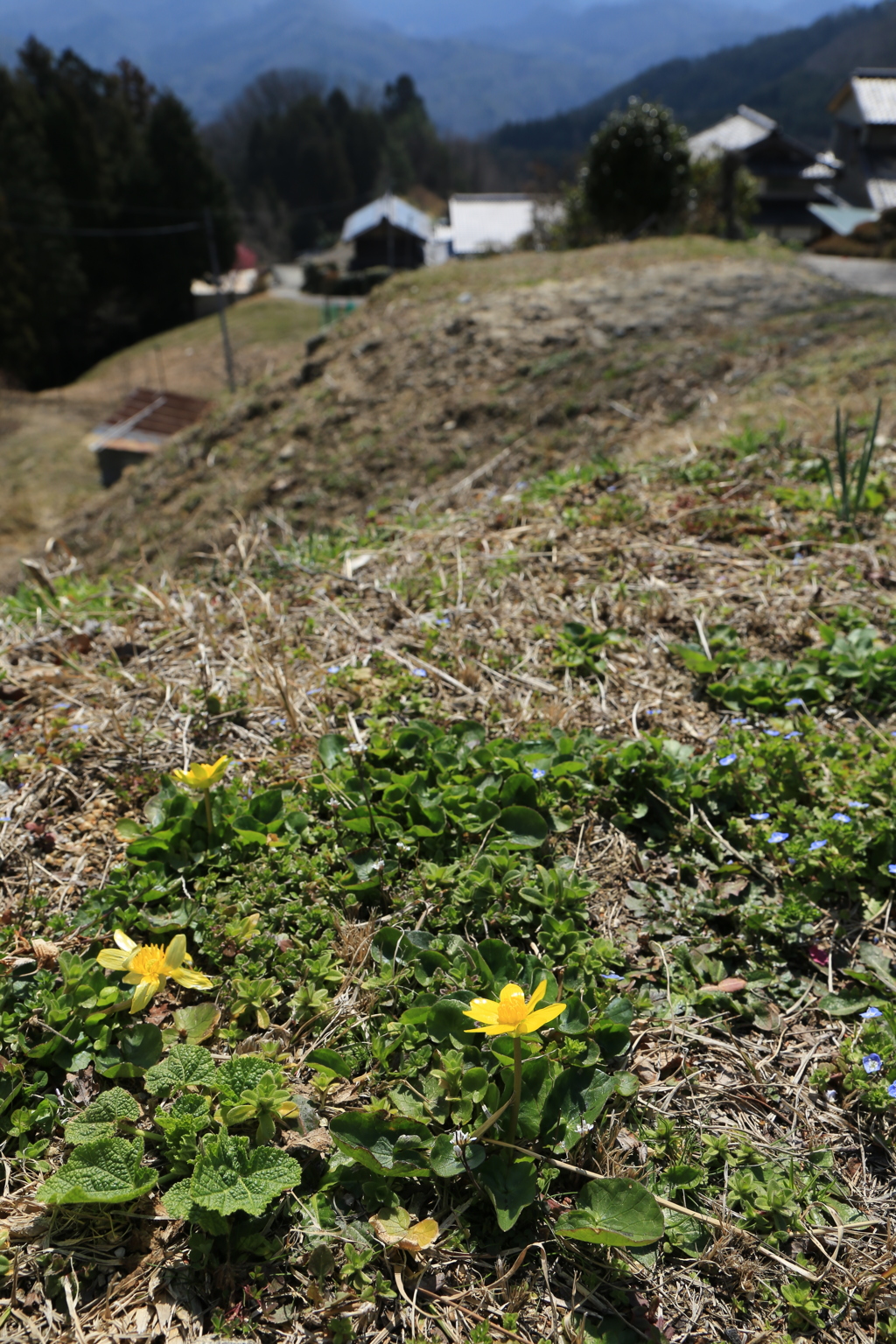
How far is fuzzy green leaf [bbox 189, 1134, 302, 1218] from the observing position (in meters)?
1.51

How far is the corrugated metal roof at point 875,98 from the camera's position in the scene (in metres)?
47.6

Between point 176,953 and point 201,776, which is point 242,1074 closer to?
point 176,953

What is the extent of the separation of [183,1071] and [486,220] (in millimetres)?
56356

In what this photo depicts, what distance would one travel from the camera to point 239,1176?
5.15 feet

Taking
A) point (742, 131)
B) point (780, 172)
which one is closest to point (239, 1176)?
point (780, 172)

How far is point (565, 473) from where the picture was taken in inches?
194

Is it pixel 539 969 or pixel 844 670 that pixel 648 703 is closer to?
pixel 844 670

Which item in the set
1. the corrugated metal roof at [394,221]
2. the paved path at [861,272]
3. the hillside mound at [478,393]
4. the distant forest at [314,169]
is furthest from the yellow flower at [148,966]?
the distant forest at [314,169]

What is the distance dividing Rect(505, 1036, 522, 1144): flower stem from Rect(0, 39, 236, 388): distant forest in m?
40.1

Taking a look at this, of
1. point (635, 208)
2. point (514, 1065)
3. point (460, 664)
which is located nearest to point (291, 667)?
point (460, 664)

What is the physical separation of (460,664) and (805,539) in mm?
1904

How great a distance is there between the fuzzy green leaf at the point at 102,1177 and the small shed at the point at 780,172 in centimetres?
5654

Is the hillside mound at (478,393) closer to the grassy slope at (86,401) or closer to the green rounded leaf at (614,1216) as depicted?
the green rounded leaf at (614,1216)

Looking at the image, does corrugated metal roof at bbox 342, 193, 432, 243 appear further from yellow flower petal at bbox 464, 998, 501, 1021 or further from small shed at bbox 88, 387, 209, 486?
yellow flower petal at bbox 464, 998, 501, 1021
